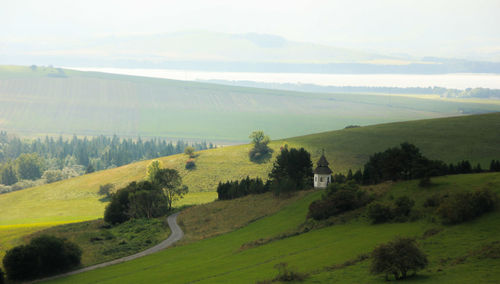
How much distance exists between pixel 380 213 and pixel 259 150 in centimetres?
7912

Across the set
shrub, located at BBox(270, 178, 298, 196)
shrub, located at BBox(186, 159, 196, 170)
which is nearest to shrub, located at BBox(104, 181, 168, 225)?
shrub, located at BBox(270, 178, 298, 196)

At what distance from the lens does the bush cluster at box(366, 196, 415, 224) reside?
51.9 metres

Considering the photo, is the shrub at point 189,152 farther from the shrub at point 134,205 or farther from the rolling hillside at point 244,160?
the shrub at point 134,205

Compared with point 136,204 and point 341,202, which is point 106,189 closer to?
point 136,204

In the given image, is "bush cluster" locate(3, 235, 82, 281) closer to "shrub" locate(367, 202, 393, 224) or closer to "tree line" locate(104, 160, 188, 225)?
"tree line" locate(104, 160, 188, 225)

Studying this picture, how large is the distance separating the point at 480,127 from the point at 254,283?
99.0 metres

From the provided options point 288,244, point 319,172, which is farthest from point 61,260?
point 319,172

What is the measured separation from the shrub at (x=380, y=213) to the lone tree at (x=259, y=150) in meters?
74.6

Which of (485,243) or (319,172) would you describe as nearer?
(485,243)

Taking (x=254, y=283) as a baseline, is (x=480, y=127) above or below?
above

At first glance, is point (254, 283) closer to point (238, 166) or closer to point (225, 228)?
point (225, 228)

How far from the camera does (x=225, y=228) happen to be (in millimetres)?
71188

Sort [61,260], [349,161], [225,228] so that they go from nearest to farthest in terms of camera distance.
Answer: [61,260] < [225,228] < [349,161]

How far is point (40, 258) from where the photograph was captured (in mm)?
54000
